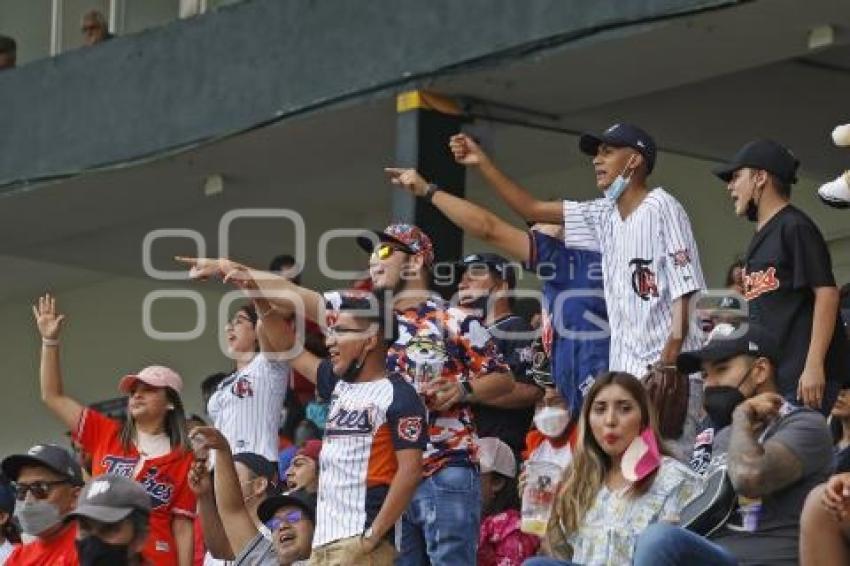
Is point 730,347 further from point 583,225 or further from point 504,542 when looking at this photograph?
point 504,542

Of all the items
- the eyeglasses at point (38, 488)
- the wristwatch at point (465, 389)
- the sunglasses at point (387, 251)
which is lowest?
the eyeglasses at point (38, 488)

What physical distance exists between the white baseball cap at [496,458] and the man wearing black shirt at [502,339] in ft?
0.60

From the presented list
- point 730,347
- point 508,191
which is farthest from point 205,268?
point 730,347

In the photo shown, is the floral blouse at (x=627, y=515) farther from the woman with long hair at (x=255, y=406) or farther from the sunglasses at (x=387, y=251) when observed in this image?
the woman with long hair at (x=255, y=406)

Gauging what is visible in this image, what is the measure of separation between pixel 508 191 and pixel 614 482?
6.94ft

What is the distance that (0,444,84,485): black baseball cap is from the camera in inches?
432

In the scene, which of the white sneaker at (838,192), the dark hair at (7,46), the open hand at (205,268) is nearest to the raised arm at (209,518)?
the open hand at (205,268)

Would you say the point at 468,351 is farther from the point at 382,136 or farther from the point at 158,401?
the point at 382,136

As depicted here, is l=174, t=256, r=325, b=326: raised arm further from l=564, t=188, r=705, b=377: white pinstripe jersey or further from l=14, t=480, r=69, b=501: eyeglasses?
l=14, t=480, r=69, b=501: eyeglasses

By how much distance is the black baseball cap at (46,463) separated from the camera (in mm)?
10977

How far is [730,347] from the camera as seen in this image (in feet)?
27.7

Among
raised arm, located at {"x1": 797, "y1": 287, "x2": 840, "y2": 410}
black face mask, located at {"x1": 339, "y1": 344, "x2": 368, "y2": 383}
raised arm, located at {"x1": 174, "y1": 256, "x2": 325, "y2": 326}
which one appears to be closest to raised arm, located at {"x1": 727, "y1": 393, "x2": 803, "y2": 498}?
raised arm, located at {"x1": 797, "y1": 287, "x2": 840, "y2": 410}

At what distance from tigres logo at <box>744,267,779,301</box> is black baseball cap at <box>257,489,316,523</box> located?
2090mm

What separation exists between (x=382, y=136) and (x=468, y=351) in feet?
16.0
